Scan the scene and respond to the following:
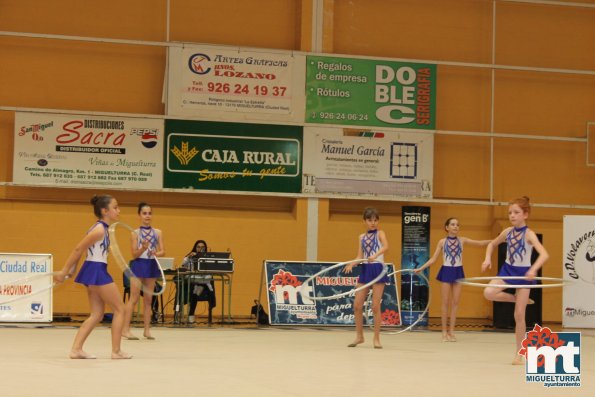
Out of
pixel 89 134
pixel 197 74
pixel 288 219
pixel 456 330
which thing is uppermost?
pixel 197 74

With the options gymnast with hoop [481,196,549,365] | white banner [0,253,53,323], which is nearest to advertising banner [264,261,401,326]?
white banner [0,253,53,323]

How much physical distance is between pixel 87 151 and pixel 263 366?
10.1 metres

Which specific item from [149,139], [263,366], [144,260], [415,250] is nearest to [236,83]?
[149,139]

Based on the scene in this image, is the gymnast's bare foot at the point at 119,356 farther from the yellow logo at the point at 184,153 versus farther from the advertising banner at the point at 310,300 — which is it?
the yellow logo at the point at 184,153

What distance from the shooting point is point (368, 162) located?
19719 mm

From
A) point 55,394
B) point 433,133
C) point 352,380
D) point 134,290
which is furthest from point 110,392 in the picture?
point 433,133

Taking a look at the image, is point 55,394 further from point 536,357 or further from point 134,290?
point 134,290

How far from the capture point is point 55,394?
7066mm

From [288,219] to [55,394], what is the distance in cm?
1288

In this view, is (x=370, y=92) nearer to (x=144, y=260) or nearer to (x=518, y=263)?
(x=144, y=260)

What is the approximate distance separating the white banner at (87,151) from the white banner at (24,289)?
2.50m

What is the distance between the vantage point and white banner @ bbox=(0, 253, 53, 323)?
1612 centimetres

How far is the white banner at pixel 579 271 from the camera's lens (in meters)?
17.1

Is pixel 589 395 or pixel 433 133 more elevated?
pixel 433 133
